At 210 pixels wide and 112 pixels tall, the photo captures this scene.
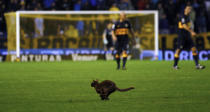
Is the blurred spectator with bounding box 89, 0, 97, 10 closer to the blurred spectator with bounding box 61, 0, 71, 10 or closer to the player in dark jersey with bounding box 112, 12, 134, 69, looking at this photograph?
the blurred spectator with bounding box 61, 0, 71, 10

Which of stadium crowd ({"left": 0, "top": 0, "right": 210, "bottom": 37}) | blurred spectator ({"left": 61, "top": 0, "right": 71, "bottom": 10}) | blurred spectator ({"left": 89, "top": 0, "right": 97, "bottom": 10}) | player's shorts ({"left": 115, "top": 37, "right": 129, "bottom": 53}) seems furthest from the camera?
blurred spectator ({"left": 89, "top": 0, "right": 97, "bottom": 10})

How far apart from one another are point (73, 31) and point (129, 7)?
3231 mm

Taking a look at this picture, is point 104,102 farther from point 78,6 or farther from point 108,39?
point 78,6

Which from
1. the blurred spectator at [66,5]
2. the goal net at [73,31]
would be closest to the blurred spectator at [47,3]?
the blurred spectator at [66,5]

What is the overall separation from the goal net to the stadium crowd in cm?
100

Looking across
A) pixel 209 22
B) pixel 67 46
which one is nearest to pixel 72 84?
pixel 67 46

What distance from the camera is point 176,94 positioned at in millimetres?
9945

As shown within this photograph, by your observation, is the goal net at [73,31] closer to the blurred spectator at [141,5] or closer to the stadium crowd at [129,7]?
the stadium crowd at [129,7]

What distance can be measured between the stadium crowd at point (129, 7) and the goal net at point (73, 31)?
100 centimetres

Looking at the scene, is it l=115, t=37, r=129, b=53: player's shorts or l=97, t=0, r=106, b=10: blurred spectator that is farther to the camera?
l=97, t=0, r=106, b=10: blurred spectator

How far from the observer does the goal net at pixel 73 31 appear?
25172 mm

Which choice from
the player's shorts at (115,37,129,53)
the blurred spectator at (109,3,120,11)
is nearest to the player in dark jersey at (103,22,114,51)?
the blurred spectator at (109,3,120,11)

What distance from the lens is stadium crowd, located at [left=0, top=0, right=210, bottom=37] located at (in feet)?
86.9

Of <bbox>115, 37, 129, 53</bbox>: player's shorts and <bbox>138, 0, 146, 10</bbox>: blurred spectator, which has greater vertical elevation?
<bbox>138, 0, 146, 10</bbox>: blurred spectator
